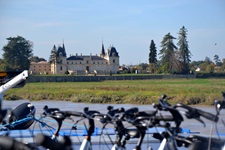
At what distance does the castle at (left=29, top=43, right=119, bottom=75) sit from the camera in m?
117

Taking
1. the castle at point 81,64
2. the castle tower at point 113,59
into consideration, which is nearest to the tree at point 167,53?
the castle at point 81,64

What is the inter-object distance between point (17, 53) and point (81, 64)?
38.2 metres

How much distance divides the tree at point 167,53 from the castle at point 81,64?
20.4m

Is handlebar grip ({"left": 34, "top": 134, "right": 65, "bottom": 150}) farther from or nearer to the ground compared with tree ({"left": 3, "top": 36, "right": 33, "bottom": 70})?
nearer to the ground

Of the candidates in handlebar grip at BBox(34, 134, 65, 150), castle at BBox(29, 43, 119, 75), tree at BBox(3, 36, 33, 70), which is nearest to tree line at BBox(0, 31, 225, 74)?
tree at BBox(3, 36, 33, 70)

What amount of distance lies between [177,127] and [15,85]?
9.61 feet

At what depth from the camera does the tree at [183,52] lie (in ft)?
309

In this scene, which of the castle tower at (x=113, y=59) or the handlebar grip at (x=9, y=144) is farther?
the castle tower at (x=113, y=59)

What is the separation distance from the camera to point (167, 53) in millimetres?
98438

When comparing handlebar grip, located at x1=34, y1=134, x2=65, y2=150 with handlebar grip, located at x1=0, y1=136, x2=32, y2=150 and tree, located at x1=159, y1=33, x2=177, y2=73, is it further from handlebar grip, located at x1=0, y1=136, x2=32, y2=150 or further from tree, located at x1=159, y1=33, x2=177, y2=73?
tree, located at x1=159, y1=33, x2=177, y2=73

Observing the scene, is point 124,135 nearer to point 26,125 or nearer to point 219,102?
point 219,102

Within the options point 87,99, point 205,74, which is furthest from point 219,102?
point 205,74

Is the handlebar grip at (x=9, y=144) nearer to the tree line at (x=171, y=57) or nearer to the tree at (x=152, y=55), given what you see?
the tree line at (x=171, y=57)

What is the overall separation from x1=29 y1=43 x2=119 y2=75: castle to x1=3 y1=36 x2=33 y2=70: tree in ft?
77.7
